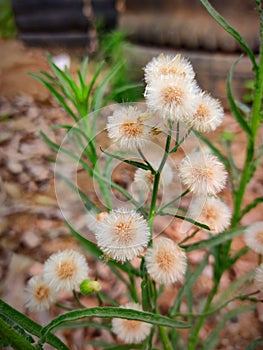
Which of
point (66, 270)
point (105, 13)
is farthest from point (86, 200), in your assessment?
point (105, 13)

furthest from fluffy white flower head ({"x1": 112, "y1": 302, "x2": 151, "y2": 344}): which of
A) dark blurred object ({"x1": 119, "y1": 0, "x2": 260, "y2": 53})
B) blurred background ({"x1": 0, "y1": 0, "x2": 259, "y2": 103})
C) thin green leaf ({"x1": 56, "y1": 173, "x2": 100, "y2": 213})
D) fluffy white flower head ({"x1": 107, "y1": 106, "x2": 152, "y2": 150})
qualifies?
dark blurred object ({"x1": 119, "y1": 0, "x2": 260, "y2": 53})

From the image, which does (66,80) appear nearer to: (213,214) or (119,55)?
(213,214)

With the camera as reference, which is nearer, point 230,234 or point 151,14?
point 230,234

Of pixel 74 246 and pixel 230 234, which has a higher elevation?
pixel 230 234

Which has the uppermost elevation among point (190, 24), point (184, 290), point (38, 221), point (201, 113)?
point (201, 113)

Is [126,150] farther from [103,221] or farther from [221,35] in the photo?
[221,35]

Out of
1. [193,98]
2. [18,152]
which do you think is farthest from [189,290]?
[18,152]

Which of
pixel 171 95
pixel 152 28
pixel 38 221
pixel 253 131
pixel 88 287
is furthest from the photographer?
pixel 152 28

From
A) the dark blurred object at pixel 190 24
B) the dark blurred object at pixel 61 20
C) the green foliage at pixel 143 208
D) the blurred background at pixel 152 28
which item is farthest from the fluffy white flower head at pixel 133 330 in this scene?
the dark blurred object at pixel 61 20
